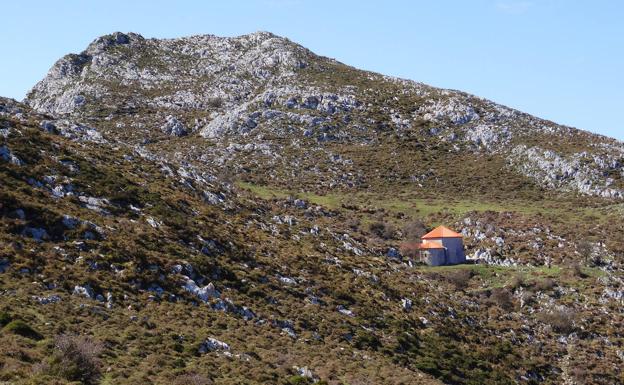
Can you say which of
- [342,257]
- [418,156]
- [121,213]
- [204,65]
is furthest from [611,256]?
[204,65]

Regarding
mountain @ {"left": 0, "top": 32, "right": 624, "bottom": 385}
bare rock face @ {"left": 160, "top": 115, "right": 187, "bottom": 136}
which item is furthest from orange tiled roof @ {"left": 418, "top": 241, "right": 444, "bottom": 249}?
bare rock face @ {"left": 160, "top": 115, "right": 187, "bottom": 136}

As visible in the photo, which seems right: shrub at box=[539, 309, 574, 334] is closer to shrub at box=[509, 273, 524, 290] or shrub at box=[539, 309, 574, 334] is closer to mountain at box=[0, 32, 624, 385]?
mountain at box=[0, 32, 624, 385]

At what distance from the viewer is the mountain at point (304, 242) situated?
3088 centimetres

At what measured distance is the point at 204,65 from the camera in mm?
152125

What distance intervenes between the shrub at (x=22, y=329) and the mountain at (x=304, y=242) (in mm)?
106

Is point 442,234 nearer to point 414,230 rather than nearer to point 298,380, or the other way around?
point 414,230

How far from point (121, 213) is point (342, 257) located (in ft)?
76.2

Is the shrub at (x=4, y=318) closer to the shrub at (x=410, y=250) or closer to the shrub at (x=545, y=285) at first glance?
the shrub at (x=545, y=285)

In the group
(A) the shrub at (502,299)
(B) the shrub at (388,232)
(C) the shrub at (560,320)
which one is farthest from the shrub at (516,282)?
(B) the shrub at (388,232)

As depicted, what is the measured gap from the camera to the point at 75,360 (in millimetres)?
23281

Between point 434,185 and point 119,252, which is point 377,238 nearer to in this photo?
point 434,185

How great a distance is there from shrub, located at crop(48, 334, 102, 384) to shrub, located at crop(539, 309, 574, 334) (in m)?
45.3

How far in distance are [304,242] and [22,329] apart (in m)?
35.6

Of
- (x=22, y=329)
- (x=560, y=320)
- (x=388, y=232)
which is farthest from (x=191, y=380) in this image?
(x=388, y=232)
